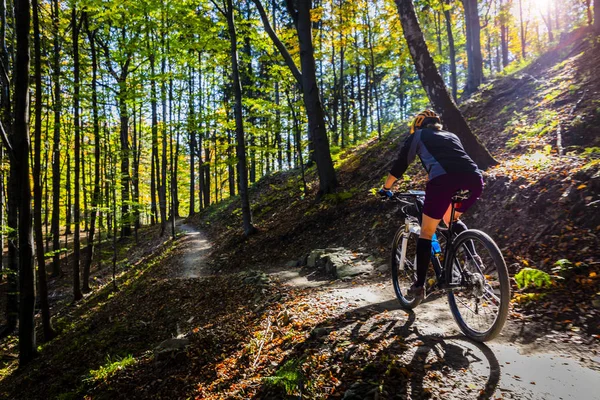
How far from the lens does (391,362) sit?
291 centimetres

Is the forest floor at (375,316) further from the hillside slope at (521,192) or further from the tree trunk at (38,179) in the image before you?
the tree trunk at (38,179)

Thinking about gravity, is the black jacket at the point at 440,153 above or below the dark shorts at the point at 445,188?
above

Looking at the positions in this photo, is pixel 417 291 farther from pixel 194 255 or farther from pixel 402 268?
pixel 194 255

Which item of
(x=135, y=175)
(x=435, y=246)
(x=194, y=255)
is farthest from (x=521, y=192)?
(x=135, y=175)

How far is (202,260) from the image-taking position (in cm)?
1263

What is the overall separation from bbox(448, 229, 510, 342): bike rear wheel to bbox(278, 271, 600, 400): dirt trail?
0.17 meters

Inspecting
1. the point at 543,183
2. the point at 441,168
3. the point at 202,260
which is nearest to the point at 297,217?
the point at 202,260

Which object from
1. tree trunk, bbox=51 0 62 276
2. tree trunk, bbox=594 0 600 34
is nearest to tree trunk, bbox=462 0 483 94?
tree trunk, bbox=594 0 600 34

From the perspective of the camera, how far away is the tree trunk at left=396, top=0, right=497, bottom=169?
727 cm

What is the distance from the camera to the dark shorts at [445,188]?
3.38 metres

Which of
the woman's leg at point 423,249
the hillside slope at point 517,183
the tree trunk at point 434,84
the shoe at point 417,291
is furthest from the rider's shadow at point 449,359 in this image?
the tree trunk at point 434,84

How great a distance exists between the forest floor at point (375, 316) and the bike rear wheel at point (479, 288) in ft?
0.60

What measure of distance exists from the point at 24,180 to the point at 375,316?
817 cm

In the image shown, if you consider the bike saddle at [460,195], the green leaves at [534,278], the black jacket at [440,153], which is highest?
the black jacket at [440,153]
